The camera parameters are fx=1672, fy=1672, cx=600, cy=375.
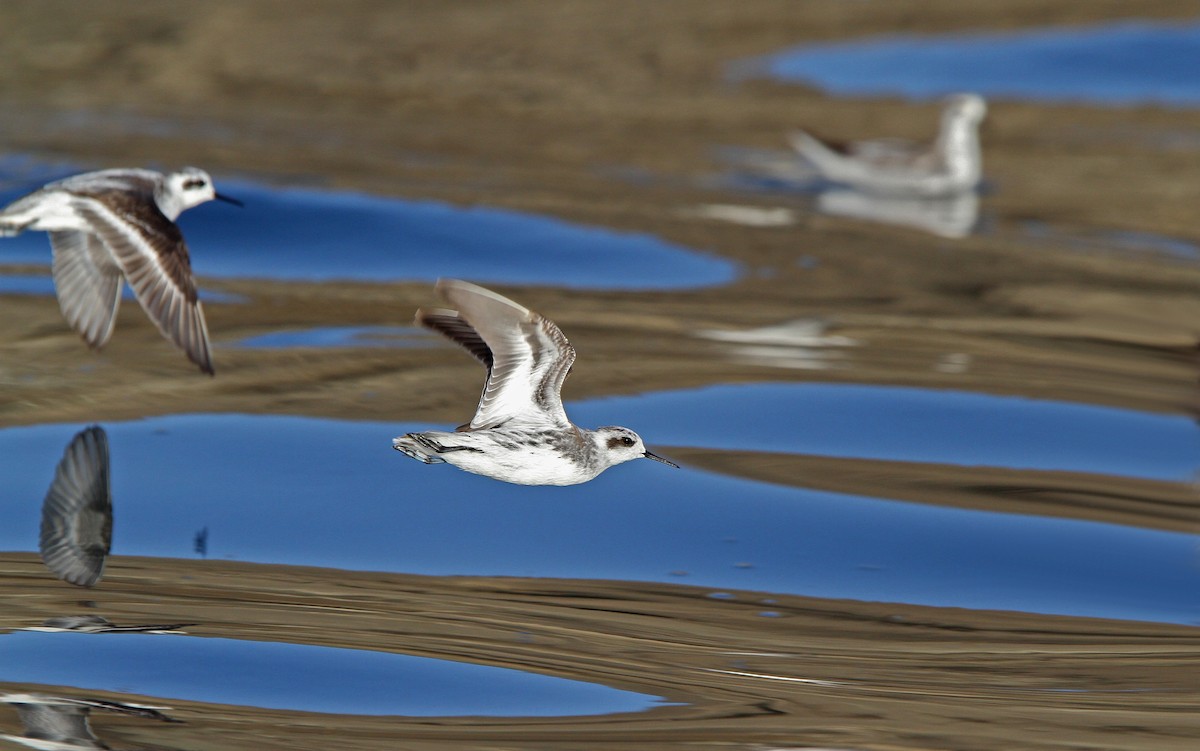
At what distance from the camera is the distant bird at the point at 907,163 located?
48.2 ft

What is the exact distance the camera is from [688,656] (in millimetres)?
5828

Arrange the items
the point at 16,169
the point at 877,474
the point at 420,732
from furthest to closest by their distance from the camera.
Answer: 1. the point at 16,169
2. the point at 877,474
3. the point at 420,732

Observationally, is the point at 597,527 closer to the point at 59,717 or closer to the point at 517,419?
the point at 517,419

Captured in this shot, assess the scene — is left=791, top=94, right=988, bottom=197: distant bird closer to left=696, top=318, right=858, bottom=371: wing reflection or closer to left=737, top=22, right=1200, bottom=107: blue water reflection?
left=737, top=22, right=1200, bottom=107: blue water reflection

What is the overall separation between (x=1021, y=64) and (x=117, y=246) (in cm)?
1380

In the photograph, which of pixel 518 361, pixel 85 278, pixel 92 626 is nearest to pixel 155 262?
pixel 85 278

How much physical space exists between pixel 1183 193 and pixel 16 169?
31.7 feet

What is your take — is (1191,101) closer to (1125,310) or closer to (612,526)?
(1125,310)

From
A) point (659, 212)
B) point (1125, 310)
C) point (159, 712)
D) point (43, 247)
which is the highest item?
point (659, 212)

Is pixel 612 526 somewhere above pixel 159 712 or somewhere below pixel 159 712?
above

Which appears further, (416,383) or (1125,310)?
(1125,310)

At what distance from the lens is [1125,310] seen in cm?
1102

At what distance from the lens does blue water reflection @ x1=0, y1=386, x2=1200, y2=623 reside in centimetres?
674

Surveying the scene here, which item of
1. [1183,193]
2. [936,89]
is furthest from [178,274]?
[936,89]
